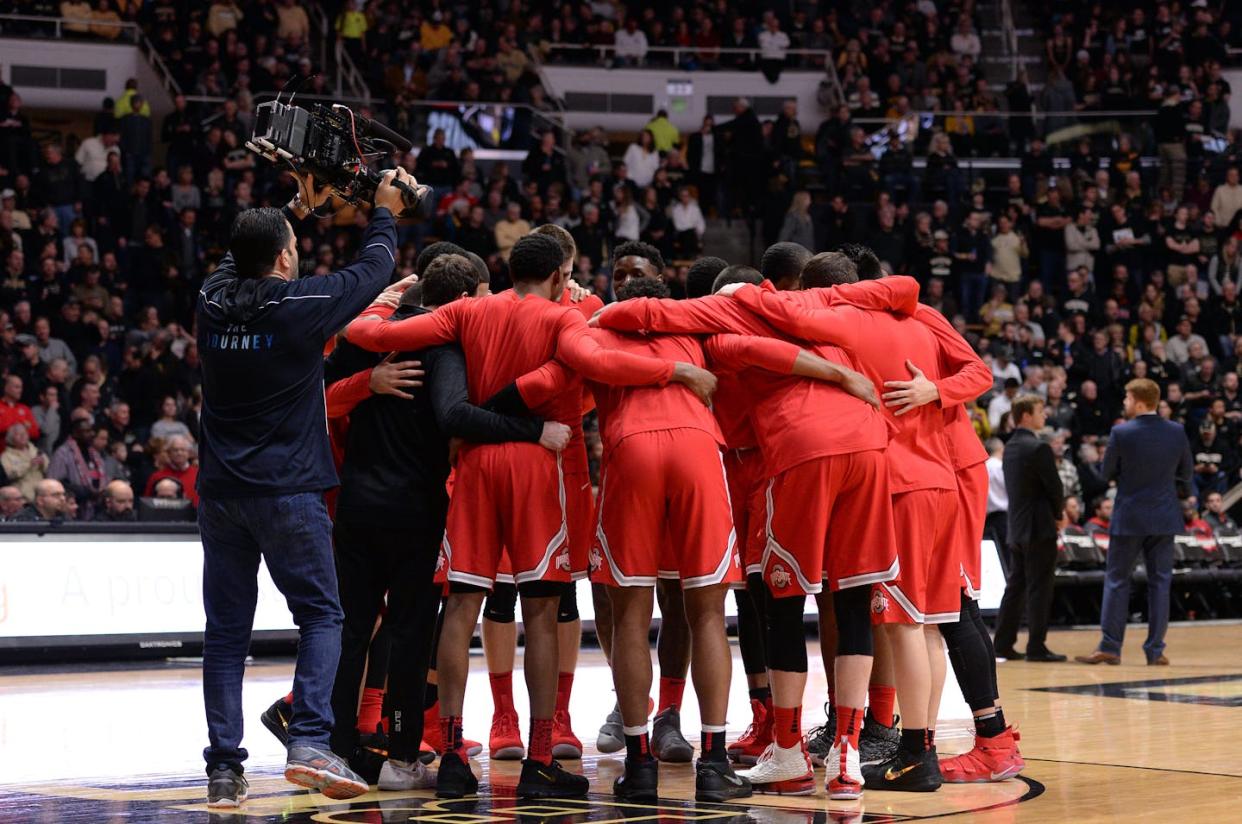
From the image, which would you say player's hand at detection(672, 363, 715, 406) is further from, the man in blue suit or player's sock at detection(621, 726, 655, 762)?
the man in blue suit

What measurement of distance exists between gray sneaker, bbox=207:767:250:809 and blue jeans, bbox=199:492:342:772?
44 mm

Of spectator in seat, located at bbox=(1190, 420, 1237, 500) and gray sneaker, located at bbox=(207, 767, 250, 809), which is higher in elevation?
gray sneaker, located at bbox=(207, 767, 250, 809)

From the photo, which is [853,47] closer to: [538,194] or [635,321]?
[538,194]

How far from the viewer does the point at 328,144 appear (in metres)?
6.08

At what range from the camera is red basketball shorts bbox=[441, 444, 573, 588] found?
6219 millimetres

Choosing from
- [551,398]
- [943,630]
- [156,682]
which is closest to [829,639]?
[943,630]

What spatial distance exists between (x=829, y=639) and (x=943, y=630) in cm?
70

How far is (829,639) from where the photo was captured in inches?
284

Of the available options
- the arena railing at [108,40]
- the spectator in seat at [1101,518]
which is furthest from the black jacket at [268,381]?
the arena railing at [108,40]

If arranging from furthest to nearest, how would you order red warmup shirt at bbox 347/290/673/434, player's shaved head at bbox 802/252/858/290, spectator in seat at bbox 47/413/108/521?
spectator in seat at bbox 47/413/108/521, player's shaved head at bbox 802/252/858/290, red warmup shirt at bbox 347/290/673/434

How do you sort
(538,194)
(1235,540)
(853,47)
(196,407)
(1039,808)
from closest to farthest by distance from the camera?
(1039,808) → (196,407) → (1235,540) → (538,194) → (853,47)

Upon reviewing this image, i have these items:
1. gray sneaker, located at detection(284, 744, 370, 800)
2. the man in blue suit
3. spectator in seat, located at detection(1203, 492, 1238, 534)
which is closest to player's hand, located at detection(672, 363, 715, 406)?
gray sneaker, located at detection(284, 744, 370, 800)

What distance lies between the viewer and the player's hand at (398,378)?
6441mm

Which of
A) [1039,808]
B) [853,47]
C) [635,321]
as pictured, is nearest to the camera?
[1039,808]
